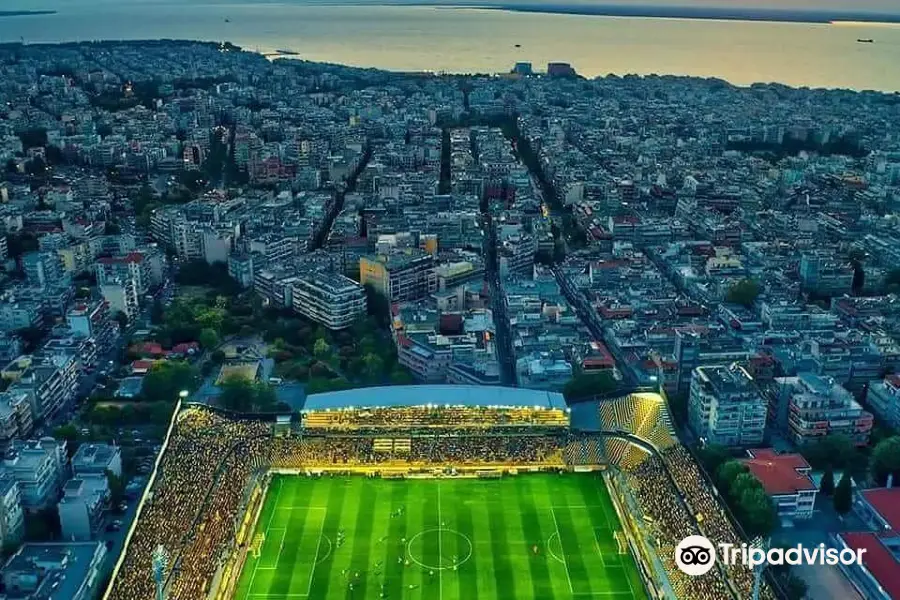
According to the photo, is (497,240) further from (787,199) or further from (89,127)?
(89,127)

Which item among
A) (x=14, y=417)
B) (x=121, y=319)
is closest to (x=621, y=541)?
(x=14, y=417)

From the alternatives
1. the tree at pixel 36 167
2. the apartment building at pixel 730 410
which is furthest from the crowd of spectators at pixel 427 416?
the tree at pixel 36 167

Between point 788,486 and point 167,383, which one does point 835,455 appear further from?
point 167,383

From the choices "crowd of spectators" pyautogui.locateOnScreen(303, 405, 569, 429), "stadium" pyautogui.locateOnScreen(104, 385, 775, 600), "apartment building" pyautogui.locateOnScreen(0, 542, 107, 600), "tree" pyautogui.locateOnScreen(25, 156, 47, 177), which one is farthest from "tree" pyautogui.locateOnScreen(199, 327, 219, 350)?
"tree" pyautogui.locateOnScreen(25, 156, 47, 177)

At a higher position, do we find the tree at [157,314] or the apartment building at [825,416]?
the apartment building at [825,416]

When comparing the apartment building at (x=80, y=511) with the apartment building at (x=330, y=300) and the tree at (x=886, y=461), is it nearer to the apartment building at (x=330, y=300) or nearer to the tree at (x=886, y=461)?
the apartment building at (x=330, y=300)

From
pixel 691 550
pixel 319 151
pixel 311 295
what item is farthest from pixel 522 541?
pixel 319 151

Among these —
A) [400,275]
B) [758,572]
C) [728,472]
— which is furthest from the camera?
[400,275]
